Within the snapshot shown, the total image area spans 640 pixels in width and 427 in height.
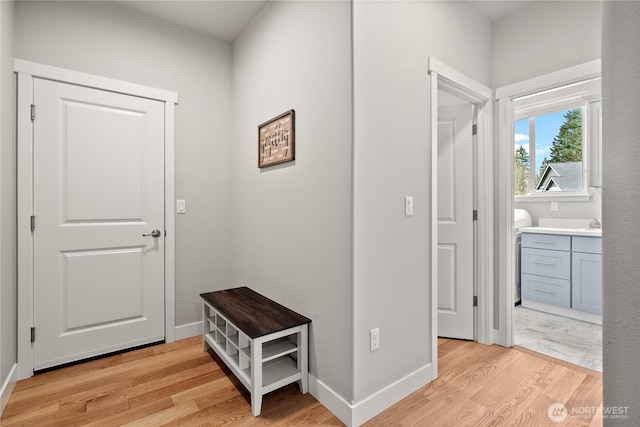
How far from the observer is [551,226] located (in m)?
3.78

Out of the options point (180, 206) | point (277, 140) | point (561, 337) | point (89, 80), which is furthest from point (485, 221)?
point (89, 80)

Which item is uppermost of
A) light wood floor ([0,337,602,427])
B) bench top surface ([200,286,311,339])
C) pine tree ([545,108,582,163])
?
pine tree ([545,108,582,163])

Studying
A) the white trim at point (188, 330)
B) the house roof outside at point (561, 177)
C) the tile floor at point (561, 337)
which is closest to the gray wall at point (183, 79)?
the white trim at point (188, 330)

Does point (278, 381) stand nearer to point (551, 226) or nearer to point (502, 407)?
point (502, 407)

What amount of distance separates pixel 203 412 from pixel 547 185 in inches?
171

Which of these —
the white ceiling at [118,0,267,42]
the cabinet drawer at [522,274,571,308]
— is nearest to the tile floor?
the cabinet drawer at [522,274,571,308]

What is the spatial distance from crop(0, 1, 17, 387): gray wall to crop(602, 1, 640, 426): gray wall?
2553 mm

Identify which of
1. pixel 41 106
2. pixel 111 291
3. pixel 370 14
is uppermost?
pixel 370 14

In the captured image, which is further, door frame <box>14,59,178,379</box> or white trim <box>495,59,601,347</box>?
white trim <box>495,59,601,347</box>

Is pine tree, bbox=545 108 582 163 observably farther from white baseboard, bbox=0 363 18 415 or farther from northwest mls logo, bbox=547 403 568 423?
white baseboard, bbox=0 363 18 415

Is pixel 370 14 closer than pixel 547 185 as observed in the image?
Yes

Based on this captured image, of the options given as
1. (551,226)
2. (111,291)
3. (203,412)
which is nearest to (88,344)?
(111,291)

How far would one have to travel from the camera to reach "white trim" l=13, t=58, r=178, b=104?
2.08 metres

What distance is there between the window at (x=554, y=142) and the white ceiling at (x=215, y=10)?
60.9 inches
